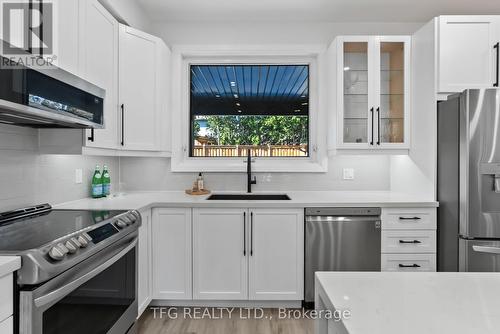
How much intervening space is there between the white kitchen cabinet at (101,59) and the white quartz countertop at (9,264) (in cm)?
101

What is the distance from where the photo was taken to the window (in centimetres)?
321

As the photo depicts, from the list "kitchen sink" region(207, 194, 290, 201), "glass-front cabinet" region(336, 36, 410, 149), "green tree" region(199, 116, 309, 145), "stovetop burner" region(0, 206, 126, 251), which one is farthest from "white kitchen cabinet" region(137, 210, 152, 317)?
"glass-front cabinet" region(336, 36, 410, 149)

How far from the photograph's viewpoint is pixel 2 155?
5.68 ft

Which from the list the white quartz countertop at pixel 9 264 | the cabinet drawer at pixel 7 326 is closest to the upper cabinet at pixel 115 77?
the white quartz countertop at pixel 9 264

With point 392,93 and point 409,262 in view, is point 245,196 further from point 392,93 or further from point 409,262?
point 392,93

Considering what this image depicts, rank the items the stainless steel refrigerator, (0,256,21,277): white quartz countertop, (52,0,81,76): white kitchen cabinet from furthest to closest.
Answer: the stainless steel refrigerator → (52,0,81,76): white kitchen cabinet → (0,256,21,277): white quartz countertop

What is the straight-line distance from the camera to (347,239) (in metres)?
2.43

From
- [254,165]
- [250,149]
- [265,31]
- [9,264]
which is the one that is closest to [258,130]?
[250,149]

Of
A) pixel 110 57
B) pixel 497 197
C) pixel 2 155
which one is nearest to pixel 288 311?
pixel 497 197

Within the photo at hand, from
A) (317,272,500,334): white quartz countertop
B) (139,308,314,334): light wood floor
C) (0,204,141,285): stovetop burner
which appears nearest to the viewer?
(317,272,500,334): white quartz countertop

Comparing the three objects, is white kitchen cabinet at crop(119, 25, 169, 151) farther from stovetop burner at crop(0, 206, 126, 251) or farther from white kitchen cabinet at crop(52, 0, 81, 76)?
stovetop burner at crop(0, 206, 126, 251)

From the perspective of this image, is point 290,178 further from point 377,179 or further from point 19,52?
point 19,52

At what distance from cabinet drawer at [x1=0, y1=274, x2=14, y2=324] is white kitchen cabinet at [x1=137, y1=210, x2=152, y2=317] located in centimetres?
112

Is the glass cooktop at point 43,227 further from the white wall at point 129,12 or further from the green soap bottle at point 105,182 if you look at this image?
the white wall at point 129,12
